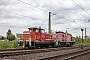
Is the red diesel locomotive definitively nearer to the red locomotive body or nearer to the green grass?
the red locomotive body

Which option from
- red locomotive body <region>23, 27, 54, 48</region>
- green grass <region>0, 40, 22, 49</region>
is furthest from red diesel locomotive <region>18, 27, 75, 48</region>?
green grass <region>0, 40, 22, 49</region>

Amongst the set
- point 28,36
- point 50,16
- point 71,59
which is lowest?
point 71,59

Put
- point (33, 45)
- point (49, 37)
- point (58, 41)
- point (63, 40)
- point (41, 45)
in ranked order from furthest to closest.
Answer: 1. point (63, 40)
2. point (58, 41)
3. point (49, 37)
4. point (41, 45)
5. point (33, 45)

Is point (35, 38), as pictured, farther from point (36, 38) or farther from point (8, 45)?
point (8, 45)

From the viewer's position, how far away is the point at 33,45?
1045 inches

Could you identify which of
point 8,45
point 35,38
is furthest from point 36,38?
point 8,45

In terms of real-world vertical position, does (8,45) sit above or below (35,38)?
below

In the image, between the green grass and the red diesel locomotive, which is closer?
the red diesel locomotive

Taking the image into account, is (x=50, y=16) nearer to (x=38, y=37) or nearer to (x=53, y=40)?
(x=53, y=40)

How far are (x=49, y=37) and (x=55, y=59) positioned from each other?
668 inches

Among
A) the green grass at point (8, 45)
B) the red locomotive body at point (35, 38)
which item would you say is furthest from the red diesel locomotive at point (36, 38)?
the green grass at point (8, 45)

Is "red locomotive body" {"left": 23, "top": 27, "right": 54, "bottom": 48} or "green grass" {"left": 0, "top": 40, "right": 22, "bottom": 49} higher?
"red locomotive body" {"left": 23, "top": 27, "right": 54, "bottom": 48}

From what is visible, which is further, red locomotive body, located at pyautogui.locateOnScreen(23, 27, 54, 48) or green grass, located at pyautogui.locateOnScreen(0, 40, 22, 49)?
green grass, located at pyautogui.locateOnScreen(0, 40, 22, 49)

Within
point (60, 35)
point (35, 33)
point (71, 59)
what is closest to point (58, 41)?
point (60, 35)
